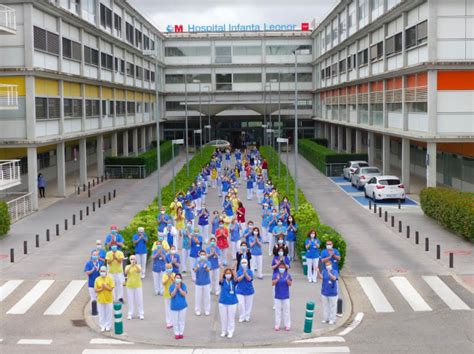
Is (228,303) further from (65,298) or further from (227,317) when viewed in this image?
(65,298)

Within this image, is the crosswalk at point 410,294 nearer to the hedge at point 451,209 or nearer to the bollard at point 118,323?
the hedge at point 451,209

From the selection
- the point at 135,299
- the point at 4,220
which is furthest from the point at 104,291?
the point at 4,220

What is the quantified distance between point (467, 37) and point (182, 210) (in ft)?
59.9

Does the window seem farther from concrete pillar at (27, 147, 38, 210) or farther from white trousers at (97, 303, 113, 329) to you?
white trousers at (97, 303, 113, 329)

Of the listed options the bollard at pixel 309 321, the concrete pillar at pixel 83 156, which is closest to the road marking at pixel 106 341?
the bollard at pixel 309 321

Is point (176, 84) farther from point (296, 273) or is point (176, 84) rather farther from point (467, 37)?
point (296, 273)

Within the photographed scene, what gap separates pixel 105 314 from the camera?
18.2 meters

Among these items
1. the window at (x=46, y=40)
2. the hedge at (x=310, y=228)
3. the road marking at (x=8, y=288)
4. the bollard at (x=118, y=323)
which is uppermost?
the window at (x=46, y=40)

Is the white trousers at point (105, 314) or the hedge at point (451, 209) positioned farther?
the hedge at point (451, 209)

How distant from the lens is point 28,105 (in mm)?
39281

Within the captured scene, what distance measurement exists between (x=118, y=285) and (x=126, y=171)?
3969 cm

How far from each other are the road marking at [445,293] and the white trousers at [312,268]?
3505mm

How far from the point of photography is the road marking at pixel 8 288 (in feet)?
72.2

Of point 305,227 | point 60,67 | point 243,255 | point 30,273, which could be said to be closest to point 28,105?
point 60,67
